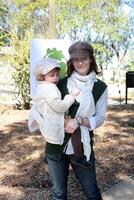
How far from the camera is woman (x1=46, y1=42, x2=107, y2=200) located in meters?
3.69

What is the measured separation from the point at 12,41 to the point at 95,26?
1300 cm

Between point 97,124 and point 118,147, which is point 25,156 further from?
point 97,124

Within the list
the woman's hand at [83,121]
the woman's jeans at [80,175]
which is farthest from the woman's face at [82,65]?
the woman's jeans at [80,175]

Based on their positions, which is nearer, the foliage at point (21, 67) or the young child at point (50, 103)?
the young child at point (50, 103)

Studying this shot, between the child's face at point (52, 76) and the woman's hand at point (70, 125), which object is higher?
the child's face at point (52, 76)

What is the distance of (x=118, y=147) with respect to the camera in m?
7.63

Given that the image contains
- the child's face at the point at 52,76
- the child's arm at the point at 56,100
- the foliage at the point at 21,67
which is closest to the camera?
the child's arm at the point at 56,100

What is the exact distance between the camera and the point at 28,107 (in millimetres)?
13289

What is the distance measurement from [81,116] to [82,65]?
1.31 feet

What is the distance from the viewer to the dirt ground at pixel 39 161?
17.8 feet

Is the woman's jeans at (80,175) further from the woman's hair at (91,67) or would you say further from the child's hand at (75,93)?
the woman's hair at (91,67)

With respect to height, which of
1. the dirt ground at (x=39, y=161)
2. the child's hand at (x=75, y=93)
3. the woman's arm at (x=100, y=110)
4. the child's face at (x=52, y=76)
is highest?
the child's face at (x=52, y=76)

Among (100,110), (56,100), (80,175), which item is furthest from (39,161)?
(56,100)

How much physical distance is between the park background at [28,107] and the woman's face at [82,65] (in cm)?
186
